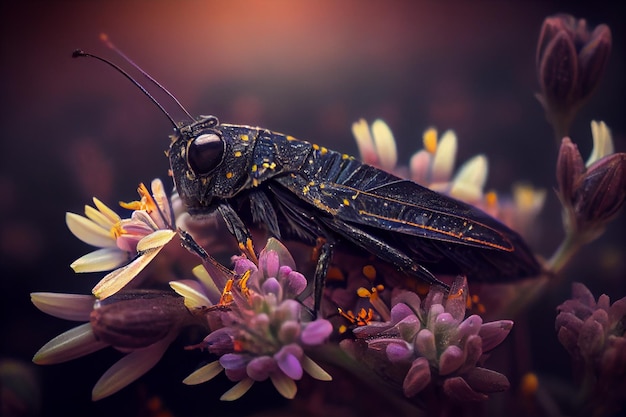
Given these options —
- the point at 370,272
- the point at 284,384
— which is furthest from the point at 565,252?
the point at 284,384

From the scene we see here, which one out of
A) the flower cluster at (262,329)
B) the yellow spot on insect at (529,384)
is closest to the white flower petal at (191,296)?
the flower cluster at (262,329)

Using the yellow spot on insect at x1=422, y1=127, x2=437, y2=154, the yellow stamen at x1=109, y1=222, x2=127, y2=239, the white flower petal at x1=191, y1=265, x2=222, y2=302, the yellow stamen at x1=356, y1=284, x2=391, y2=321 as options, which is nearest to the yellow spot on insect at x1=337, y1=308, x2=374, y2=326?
the yellow stamen at x1=356, y1=284, x2=391, y2=321

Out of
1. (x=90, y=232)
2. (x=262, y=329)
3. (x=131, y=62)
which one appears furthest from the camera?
(x=131, y=62)

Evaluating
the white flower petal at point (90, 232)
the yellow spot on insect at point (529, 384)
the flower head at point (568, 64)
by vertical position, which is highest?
the flower head at point (568, 64)

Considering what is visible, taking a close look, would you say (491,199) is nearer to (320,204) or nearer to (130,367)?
(320,204)

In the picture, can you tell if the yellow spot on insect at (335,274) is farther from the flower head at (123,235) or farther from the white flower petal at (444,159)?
the white flower petal at (444,159)
